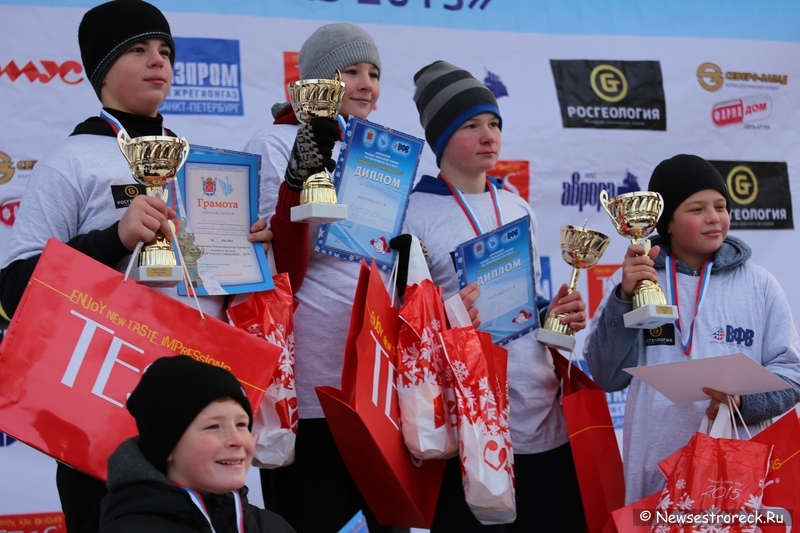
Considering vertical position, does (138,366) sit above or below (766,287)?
below

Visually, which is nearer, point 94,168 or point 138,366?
point 138,366

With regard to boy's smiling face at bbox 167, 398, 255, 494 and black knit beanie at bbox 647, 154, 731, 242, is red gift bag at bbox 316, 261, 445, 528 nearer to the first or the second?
boy's smiling face at bbox 167, 398, 255, 494

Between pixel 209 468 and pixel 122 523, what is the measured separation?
199 mm

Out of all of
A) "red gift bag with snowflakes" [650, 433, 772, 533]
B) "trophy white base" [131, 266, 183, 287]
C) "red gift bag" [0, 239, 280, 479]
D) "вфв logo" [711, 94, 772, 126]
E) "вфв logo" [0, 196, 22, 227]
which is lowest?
"red gift bag with snowflakes" [650, 433, 772, 533]

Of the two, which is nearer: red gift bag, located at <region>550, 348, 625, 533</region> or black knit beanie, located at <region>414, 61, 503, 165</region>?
red gift bag, located at <region>550, 348, 625, 533</region>

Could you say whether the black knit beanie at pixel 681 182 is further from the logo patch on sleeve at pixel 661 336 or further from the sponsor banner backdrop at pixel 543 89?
the sponsor banner backdrop at pixel 543 89

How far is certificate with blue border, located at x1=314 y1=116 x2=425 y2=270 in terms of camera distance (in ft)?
8.84

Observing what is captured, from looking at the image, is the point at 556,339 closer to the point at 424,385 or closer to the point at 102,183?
the point at 424,385

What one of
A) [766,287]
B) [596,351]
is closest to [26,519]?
[596,351]

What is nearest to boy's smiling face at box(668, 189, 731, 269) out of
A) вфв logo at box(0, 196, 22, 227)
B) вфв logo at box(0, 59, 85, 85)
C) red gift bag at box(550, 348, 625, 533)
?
red gift bag at box(550, 348, 625, 533)

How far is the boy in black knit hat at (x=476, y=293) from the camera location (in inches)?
117

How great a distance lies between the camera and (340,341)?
2.71m

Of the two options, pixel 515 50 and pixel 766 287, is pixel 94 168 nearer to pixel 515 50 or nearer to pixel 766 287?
pixel 766 287

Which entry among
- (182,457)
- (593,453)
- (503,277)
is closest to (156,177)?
(182,457)
